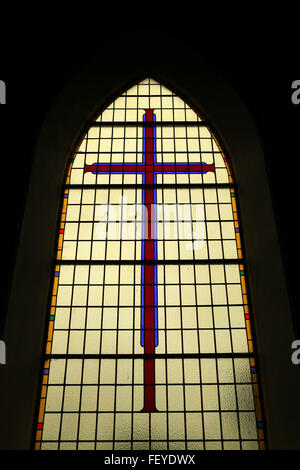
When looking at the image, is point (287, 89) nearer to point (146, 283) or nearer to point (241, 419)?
point (146, 283)

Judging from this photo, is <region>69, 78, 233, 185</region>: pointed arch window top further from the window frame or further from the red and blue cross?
the window frame

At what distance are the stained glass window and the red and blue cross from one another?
0.01 meters

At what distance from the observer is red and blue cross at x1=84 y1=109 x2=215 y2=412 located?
192 inches

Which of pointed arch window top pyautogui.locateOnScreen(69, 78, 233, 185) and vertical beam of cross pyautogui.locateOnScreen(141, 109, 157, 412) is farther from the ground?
pointed arch window top pyautogui.locateOnScreen(69, 78, 233, 185)

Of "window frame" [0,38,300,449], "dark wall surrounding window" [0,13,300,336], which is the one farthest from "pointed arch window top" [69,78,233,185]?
"dark wall surrounding window" [0,13,300,336]

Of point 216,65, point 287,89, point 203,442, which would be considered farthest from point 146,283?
point 216,65

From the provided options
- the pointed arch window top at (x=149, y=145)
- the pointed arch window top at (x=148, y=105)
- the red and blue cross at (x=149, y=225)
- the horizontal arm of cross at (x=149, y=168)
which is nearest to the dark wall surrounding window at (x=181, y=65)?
the pointed arch window top at (x=148, y=105)

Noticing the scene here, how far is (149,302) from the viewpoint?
5.21 metres

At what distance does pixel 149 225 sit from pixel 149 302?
1.01 meters

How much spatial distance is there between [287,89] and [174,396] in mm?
3705

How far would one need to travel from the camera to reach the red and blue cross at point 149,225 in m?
4.87

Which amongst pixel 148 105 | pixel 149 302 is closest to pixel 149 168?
pixel 148 105

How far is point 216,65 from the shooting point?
6.64 metres

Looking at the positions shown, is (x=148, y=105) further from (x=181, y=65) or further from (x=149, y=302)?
(x=149, y=302)
